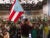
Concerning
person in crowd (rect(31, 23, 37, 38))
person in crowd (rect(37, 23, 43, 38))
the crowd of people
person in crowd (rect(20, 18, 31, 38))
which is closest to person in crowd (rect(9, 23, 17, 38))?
the crowd of people

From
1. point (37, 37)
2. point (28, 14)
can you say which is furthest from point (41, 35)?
point (28, 14)

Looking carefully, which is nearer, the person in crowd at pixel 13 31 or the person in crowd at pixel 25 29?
the person in crowd at pixel 25 29

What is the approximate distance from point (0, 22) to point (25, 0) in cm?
117

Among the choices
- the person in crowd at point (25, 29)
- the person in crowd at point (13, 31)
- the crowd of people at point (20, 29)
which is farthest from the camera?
the person in crowd at point (13, 31)

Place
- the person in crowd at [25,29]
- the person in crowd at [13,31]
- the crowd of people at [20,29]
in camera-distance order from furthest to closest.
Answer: the person in crowd at [13,31] → the crowd of people at [20,29] → the person in crowd at [25,29]

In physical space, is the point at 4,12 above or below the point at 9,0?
below

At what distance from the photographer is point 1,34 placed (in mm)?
4719

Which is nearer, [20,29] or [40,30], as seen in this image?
[20,29]

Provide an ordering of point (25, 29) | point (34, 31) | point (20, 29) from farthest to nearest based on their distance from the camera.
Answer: point (34, 31), point (20, 29), point (25, 29)

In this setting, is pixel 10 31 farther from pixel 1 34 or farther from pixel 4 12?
pixel 4 12

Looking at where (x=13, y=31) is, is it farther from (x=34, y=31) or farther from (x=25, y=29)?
(x=34, y=31)

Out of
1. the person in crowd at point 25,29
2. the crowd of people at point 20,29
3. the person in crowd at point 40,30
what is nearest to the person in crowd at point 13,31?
the crowd of people at point 20,29

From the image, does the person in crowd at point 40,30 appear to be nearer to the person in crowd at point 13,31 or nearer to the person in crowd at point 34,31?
the person in crowd at point 34,31

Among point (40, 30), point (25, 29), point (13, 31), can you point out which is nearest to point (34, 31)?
point (40, 30)
